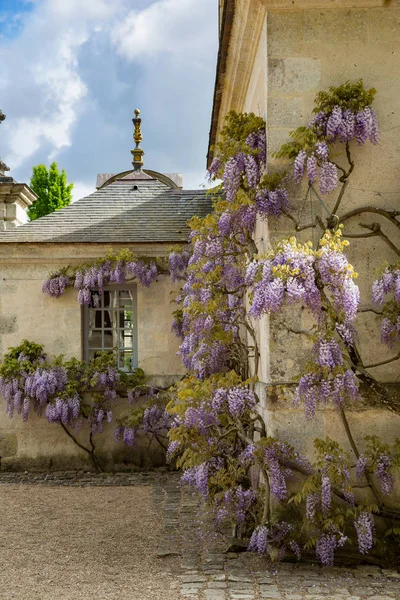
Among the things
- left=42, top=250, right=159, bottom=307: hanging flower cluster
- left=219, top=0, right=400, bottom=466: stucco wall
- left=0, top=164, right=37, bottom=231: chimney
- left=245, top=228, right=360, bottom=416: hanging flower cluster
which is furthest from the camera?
left=0, top=164, right=37, bottom=231: chimney

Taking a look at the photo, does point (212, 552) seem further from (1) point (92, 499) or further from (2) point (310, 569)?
(1) point (92, 499)

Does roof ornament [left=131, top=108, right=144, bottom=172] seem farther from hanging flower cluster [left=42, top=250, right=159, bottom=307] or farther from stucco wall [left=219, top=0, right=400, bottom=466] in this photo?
stucco wall [left=219, top=0, right=400, bottom=466]

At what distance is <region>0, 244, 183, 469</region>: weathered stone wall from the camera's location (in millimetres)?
9656

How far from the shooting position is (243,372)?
7.01 m

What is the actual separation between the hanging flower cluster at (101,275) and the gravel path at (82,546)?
2.55m

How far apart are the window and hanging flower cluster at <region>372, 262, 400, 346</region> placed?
495 cm

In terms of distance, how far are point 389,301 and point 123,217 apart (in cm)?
584

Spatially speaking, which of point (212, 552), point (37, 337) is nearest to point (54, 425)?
point (37, 337)

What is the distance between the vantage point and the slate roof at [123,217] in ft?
32.3

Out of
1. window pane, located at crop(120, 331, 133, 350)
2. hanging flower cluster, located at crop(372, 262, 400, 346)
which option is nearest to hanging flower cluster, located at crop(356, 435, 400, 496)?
hanging flower cluster, located at crop(372, 262, 400, 346)

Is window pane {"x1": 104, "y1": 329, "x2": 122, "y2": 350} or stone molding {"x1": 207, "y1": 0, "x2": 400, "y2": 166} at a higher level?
stone molding {"x1": 207, "y1": 0, "x2": 400, "y2": 166}

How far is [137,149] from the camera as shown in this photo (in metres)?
13.0

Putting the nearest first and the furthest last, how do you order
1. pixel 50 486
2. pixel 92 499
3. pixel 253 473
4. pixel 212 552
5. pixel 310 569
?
pixel 310 569 → pixel 212 552 → pixel 253 473 → pixel 92 499 → pixel 50 486

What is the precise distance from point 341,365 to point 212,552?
1.66 m
